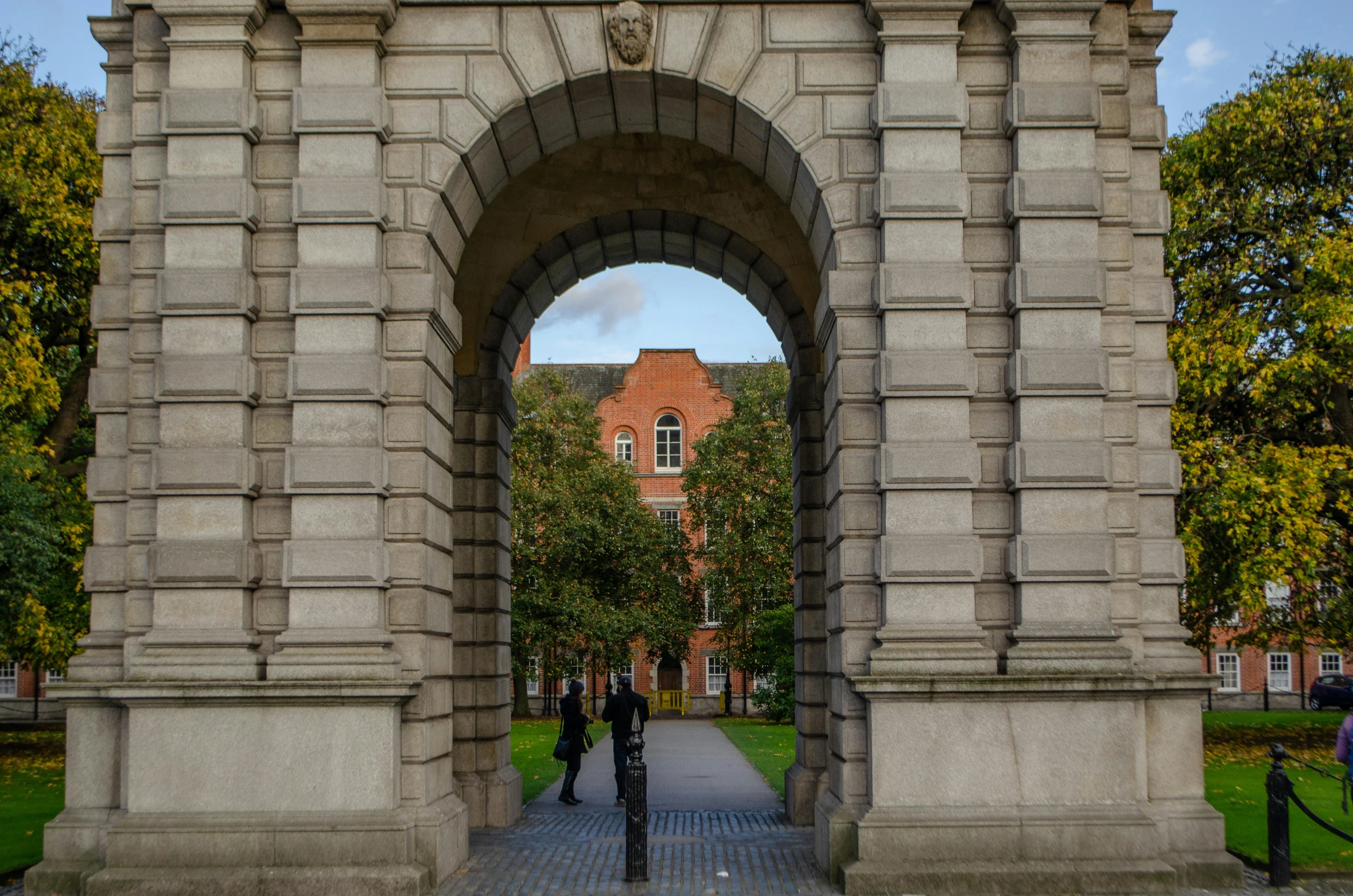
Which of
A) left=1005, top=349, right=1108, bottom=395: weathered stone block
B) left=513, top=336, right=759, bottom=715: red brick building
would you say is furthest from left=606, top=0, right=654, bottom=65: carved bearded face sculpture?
left=513, top=336, right=759, bottom=715: red brick building

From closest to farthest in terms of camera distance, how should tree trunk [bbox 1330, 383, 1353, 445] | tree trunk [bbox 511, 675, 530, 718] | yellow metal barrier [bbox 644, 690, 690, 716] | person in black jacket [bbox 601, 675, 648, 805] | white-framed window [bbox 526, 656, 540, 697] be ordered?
1. person in black jacket [bbox 601, 675, 648, 805]
2. tree trunk [bbox 1330, 383, 1353, 445]
3. white-framed window [bbox 526, 656, 540, 697]
4. tree trunk [bbox 511, 675, 530, 718]
5. yellow metal barrier [bbox 644, 690, 690, 716]

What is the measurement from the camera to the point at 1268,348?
23.1 metres

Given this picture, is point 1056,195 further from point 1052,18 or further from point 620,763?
point 620,763

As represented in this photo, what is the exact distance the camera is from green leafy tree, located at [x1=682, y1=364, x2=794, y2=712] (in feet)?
137

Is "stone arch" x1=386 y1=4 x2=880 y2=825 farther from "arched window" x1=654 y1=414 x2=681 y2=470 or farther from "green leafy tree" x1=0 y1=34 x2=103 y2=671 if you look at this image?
"arched window" x1=654 y1=414 x2=681 y2=470

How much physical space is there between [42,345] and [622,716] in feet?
46.5

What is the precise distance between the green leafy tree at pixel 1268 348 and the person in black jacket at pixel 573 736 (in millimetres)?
10886

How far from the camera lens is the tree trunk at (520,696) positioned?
43062 millimetres

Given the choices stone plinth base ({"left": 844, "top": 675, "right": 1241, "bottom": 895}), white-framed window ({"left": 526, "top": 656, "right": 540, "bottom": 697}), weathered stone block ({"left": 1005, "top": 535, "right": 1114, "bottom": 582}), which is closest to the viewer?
A: stone plinth base ({"left": 844, "top": 675, "right": 1241, "bottom": 895})

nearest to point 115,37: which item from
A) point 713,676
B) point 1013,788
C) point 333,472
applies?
point 333,472

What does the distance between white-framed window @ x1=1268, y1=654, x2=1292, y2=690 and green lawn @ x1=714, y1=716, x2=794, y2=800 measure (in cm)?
2322

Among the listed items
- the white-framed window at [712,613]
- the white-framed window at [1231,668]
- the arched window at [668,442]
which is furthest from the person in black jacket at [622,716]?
the white-framed window at [1231,668]

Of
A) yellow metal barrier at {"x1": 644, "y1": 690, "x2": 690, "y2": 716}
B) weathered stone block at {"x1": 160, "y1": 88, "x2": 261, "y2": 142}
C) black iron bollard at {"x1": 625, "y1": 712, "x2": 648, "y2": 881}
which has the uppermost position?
weathered stone block at {"x1": 160, "y1": 88, "x2": 261, "y2": 142}

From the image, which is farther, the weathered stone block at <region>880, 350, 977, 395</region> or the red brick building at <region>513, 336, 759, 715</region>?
the red brick building at <region>513, 336, 759, 715</region>
